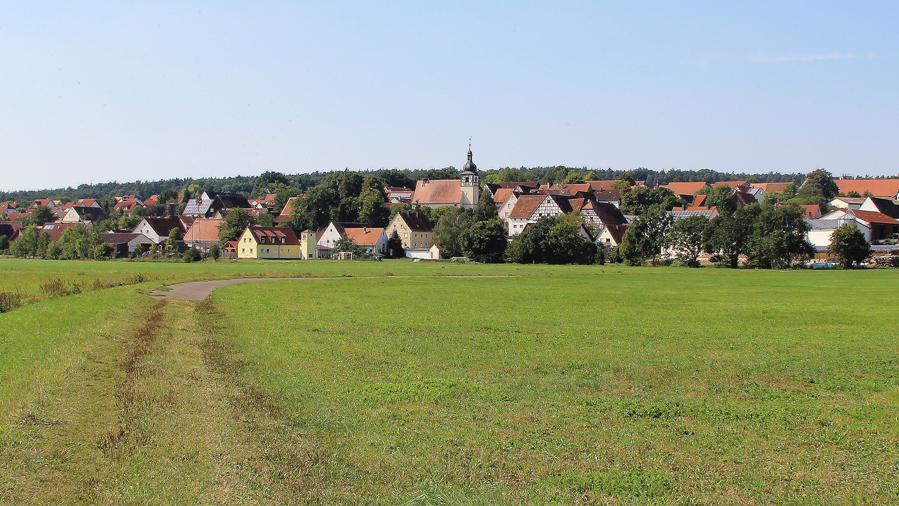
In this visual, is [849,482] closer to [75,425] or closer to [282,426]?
[282,426]

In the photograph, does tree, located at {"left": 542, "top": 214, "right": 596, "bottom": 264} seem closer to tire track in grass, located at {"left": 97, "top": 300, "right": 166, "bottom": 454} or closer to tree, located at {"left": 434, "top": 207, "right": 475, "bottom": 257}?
tree, located at {"left": 434, "top": 207, "right": 475, "bottom": 257}

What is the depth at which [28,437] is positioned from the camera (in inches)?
544

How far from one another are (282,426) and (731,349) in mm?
16091

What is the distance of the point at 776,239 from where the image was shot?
108688 millimetres

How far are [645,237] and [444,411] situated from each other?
108289mm

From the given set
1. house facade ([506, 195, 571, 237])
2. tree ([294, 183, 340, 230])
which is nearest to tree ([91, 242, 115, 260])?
tree ([294, 183, 340, 230])

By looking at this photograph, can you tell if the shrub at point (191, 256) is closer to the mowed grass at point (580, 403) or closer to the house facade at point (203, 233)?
the house facade at point (203, 233)

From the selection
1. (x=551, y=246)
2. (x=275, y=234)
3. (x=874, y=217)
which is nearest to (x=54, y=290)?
(x=551, y=246)

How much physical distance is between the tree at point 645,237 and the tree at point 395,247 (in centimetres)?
4979

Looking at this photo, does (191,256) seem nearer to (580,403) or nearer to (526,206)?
(526,206)

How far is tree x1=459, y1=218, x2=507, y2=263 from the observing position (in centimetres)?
12794

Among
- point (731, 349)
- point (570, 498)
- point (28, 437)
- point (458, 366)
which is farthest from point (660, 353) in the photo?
point (28, 437)

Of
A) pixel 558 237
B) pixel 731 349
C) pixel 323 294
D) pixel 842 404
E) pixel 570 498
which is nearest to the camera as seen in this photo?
pixel 570 498

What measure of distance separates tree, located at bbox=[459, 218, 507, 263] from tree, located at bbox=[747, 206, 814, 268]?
1348 inches
